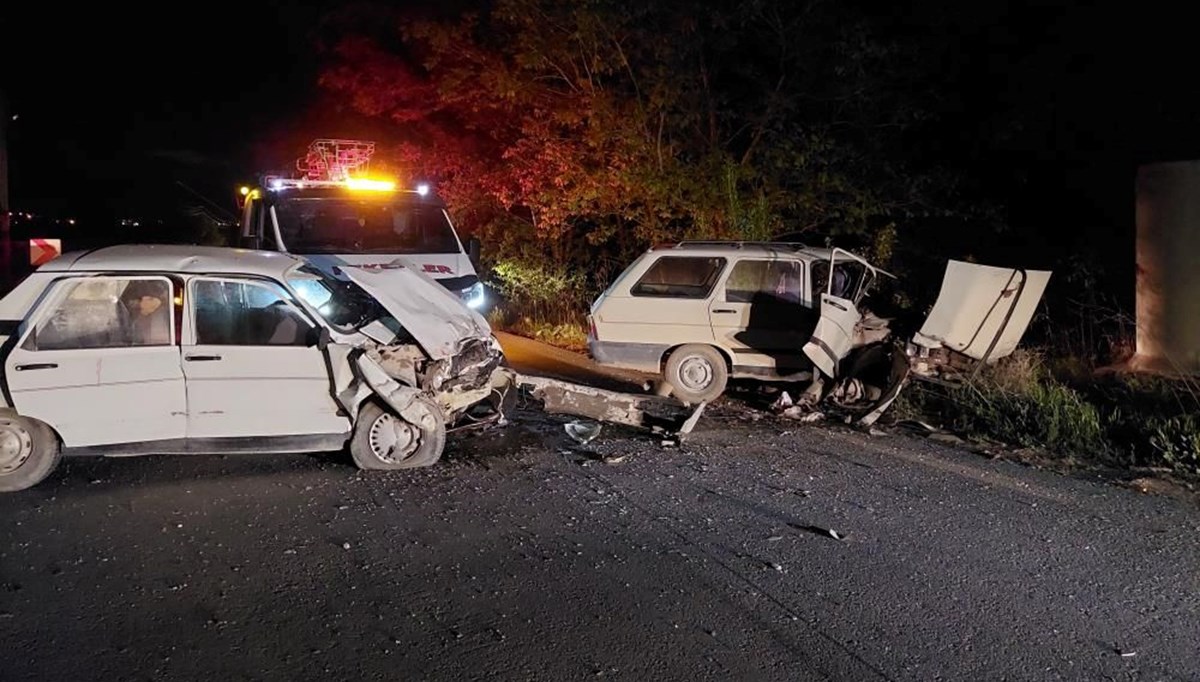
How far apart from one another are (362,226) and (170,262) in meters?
4.76

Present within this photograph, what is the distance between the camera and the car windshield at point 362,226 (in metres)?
11.2

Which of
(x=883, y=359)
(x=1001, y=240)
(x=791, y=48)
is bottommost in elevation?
(x=883, y=359)

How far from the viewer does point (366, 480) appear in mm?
6863

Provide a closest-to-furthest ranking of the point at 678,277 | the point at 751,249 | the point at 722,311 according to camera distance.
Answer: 1. the point at 722,311
2. the point at 751,249
3. the point at 678,277

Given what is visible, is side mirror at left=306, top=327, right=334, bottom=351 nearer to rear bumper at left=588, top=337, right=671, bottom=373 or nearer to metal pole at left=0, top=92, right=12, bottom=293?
rear bumper at left=588, top=337, right=671, bottom=373

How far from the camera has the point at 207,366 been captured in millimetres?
6738

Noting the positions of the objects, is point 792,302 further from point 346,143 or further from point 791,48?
point 346,143

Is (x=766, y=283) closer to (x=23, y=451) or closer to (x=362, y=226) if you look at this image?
(x=362, y=226)

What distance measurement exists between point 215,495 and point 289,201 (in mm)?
5524

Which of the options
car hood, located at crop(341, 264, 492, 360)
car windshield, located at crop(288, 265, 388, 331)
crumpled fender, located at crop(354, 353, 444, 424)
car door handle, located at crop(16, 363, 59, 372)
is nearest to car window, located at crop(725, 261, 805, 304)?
car hood, located at crop(341, 264, 492, 360)

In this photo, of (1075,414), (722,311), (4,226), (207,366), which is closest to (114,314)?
(207,366)

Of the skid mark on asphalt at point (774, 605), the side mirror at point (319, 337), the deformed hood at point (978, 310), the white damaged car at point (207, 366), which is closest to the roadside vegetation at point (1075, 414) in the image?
the deformed hood at point (978, 310)

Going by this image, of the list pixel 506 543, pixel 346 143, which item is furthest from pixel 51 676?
pixel 346 143

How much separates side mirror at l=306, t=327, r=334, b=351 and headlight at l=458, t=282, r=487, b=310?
14.7 feet
